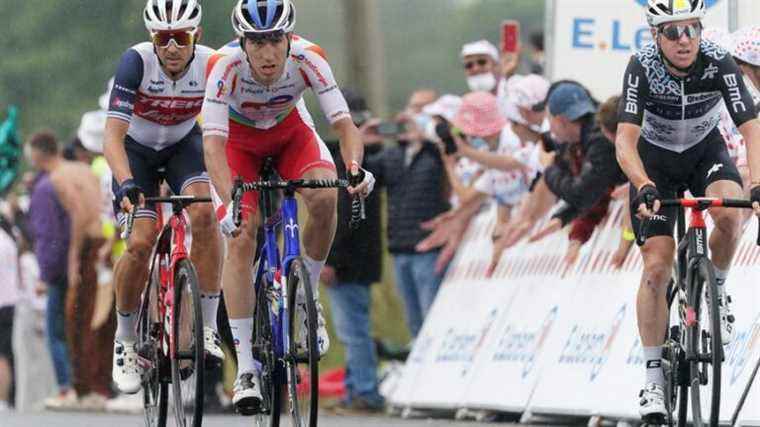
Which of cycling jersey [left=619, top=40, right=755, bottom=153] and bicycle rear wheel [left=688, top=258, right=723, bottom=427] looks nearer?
bicycle rear wheel [left=688, top=258, right=723, bottom=427]

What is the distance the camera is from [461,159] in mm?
18469

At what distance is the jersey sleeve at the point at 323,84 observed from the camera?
1195 cm

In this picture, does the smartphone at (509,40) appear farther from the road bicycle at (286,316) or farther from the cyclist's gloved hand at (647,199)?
the cyclist's gloved hand at (647,199)

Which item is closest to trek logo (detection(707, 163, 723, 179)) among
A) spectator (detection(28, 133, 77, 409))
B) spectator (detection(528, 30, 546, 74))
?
spectator (detection(528, 30, 546, 74))

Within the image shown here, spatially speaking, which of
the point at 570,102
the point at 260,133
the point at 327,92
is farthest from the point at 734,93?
the point at 570,102

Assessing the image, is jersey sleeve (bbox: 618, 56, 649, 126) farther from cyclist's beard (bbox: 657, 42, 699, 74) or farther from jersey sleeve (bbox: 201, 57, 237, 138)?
jersey sleeve (bbox: 201, 57, 237, 138)

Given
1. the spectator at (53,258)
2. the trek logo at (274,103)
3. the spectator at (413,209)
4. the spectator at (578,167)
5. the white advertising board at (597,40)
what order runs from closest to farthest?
the trek logo at (274,103)
the spectator at (578,167)
the white advertising board at (597,40)
the spectator at (413,209)
the spectator at (53,258)

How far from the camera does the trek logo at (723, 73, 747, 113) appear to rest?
11.6 meters

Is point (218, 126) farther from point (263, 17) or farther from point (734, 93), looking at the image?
point (734, 93)

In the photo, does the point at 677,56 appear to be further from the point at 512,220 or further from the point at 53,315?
the point at 53,315

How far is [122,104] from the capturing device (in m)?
12.6

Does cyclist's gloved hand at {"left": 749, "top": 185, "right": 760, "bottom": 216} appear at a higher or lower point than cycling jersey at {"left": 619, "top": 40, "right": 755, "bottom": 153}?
lower

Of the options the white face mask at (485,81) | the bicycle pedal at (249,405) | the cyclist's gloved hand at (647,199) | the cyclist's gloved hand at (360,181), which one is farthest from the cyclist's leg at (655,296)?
the white face mask at (485,81)

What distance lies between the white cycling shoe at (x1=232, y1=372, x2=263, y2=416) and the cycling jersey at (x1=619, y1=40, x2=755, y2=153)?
235 centimetres
